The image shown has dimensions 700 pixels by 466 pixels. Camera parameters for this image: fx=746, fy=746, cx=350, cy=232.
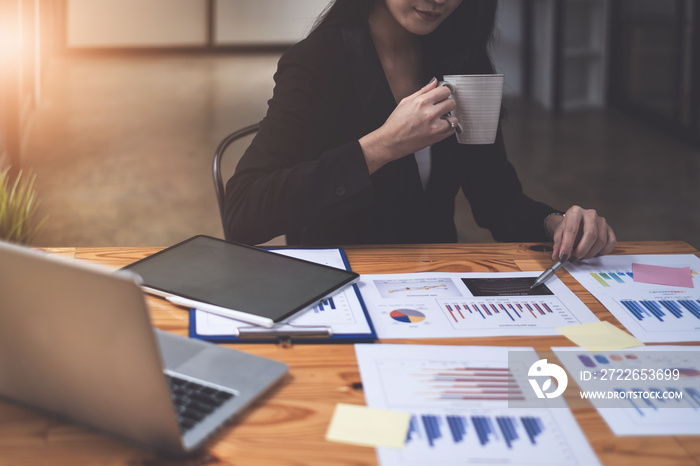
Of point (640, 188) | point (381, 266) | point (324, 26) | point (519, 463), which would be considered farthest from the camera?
point (640, 188)

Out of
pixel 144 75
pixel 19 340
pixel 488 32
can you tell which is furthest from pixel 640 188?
pixel 144 75

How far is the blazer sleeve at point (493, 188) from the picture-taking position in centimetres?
156

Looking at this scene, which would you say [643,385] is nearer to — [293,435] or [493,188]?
[293,435]

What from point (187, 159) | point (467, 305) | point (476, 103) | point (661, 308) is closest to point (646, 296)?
point (661, 308)

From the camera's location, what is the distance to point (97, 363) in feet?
2.23

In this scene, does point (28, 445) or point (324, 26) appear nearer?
point (28, 445)

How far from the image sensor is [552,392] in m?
0.83

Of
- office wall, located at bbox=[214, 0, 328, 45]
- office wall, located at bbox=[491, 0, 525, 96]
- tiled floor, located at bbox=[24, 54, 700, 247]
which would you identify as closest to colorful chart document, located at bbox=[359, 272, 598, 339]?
tiled floor, located at bbox=[24, 54, 700, 247]

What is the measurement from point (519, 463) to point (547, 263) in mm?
604

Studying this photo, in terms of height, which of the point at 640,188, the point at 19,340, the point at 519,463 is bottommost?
the point at 640,188

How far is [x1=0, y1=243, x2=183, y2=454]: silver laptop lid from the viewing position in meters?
0.64

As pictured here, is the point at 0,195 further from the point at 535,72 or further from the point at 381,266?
the point at 535,72

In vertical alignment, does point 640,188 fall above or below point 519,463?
below

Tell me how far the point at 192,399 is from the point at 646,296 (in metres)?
0.70
